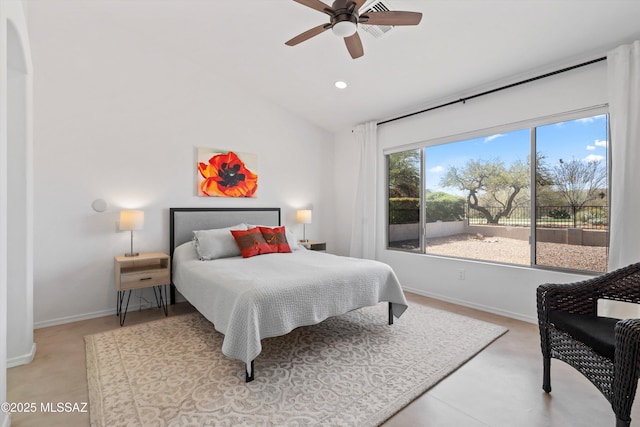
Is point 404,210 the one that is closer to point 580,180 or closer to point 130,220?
point 580,180

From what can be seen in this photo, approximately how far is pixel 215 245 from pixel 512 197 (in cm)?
351

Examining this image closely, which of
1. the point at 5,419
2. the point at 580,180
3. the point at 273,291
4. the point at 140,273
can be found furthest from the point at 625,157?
the point at 140,273

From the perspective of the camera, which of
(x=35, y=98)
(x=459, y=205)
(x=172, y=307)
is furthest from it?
(x=459, y=205)

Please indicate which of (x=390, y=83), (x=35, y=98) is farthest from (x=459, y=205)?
(x=35, y=98)

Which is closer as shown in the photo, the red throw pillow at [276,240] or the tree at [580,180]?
the tree at [580,180]

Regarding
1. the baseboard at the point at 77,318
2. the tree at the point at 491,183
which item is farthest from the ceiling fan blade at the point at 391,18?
the baseboard at the point at 77,318

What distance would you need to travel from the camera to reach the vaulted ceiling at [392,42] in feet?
8.57

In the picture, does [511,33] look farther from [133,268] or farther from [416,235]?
[133,268]

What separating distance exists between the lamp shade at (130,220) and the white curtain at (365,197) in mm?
3068

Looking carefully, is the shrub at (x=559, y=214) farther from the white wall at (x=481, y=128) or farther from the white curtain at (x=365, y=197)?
the white curtain at (x=365, y=197)

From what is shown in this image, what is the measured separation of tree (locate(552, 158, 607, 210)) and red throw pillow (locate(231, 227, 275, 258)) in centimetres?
327

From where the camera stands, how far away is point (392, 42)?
3209mm

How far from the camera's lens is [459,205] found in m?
4.12

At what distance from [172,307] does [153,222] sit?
1087mm
